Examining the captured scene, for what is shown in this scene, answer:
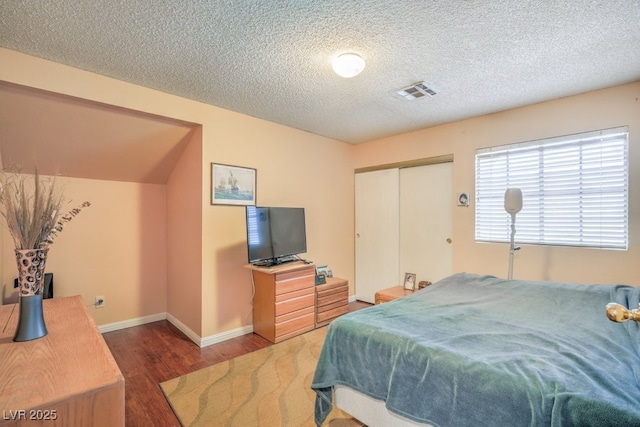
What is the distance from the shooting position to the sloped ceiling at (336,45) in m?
1.67

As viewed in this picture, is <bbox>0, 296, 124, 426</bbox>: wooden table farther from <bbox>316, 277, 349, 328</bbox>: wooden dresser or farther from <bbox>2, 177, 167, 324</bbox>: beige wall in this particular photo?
<bbox>316, 277, 349, 328</bbox>: wooden dresser

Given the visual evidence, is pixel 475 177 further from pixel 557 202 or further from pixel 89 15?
pixel 89 15

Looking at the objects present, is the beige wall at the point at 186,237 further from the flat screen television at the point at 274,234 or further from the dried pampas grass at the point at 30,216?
the dried pampas grass at the point at 30,216

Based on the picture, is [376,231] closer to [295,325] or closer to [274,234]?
[274,234]

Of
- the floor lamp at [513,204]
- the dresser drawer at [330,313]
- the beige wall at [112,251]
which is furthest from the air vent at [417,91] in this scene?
the beige wall at [112,251]

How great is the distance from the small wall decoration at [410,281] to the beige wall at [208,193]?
1.15m

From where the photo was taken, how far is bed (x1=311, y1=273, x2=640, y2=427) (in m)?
0.99

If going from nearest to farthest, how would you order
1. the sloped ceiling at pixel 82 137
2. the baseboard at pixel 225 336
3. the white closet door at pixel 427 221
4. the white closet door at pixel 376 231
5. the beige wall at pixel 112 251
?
the sloped ceiling at pixel 82 137, the baseboard at pixel 225 336, the beige wall at pixel 112 251, the white closet door at pixel 427 221, the white closet door at pixel 376 231

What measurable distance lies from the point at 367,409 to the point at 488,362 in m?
0.69

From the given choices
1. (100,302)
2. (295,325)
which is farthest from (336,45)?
(100,302)

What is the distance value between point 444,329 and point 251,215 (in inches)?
82.7

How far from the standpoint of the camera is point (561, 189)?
2891mm

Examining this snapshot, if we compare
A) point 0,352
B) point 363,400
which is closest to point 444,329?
point 363,400

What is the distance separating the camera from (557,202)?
2.91 m
